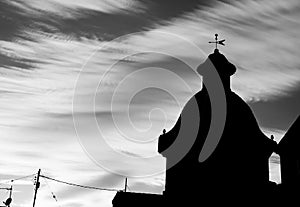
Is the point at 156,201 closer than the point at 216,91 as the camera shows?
Yes

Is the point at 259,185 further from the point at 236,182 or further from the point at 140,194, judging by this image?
the point at 140,194

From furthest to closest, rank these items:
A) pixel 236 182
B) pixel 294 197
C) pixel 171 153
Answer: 1. pixel 171 153
2. pixel 236 182
3. pixel 294 197

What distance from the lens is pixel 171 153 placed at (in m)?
25.5

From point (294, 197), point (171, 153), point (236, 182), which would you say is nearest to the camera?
point (294, 197)

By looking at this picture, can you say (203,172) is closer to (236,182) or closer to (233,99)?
(236,182)

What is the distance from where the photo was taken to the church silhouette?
2308cm

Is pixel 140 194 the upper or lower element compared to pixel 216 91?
lower

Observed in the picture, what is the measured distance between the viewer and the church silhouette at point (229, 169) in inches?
909

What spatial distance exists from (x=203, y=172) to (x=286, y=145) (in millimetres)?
6350

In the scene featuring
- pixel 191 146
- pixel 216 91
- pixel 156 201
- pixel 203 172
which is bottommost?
pixel 156 201

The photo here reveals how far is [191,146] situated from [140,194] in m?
4.25

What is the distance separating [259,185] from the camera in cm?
2406

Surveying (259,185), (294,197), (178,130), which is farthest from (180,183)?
(294,197)

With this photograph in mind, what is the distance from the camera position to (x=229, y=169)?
2345 centimetres
